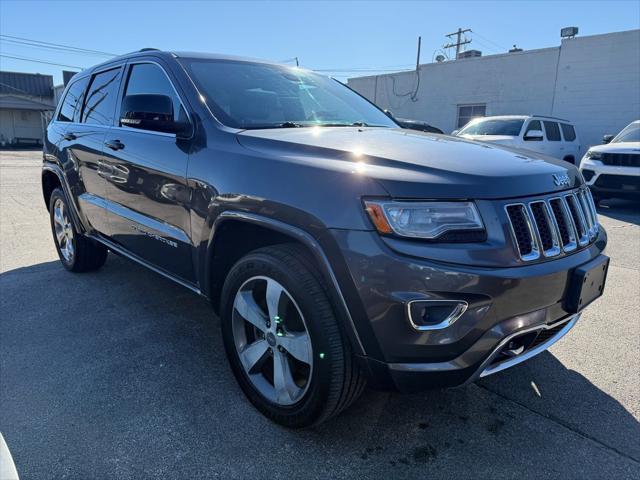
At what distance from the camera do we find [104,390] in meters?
2.63

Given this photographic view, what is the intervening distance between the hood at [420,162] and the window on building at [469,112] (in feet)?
57.7

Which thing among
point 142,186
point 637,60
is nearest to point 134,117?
point 142,186

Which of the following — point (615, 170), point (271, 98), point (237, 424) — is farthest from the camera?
point (615, 170)

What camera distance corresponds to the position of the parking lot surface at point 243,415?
208 centimetres

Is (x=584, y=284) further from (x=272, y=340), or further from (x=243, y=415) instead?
(x=243, y=415)

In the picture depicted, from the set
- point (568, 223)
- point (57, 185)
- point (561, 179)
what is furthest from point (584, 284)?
point (57, 185)

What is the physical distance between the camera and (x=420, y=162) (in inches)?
77.1

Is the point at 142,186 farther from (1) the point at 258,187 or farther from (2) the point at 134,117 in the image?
(1) the point at 258,187

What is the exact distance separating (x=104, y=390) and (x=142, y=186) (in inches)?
49.8

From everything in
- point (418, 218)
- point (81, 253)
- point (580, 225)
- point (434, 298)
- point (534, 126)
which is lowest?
point (81, 253)

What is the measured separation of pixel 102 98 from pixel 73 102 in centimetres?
87

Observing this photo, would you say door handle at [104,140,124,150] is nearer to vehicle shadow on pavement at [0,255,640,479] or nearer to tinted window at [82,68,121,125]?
tinted window at [82,68,121,125]

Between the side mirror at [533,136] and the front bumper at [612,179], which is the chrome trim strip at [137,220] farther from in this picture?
the side mirror at [533,136]

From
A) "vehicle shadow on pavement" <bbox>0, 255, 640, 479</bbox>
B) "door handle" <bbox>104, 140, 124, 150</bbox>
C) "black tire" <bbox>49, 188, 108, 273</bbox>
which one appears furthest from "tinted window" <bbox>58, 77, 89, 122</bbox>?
"vehicle shadow on pavement" <bbox>0, 255, 640, 479</bbox>
